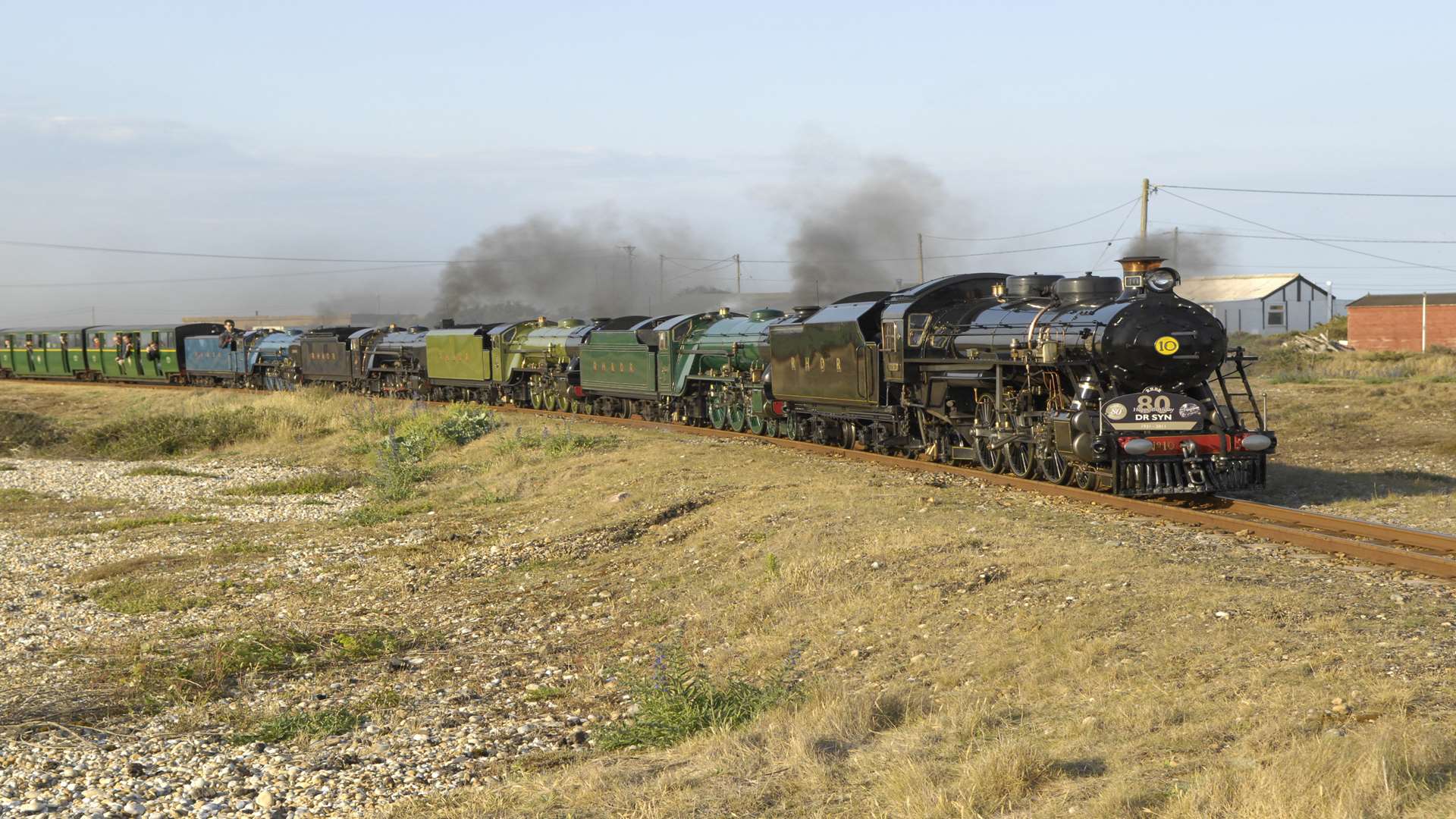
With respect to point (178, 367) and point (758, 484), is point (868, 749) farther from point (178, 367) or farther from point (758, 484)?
point (178, 367)

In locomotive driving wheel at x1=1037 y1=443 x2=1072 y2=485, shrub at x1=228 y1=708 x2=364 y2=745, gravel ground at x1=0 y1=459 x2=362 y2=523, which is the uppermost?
locomotive driving wheel at x1=1037 y1=443 x2=1072 y2=485

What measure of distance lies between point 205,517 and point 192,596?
616 centimetres

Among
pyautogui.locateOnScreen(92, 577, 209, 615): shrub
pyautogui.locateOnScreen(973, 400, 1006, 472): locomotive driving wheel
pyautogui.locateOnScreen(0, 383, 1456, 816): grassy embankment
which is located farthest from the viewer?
pyautogui.locateOnScreen(973, 400, 1006, 472): locomotive driving wheel

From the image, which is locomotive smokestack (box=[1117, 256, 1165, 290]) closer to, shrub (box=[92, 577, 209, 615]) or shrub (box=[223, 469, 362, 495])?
shrub (box=[92, 577, 209, 615])

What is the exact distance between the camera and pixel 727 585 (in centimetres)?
1145

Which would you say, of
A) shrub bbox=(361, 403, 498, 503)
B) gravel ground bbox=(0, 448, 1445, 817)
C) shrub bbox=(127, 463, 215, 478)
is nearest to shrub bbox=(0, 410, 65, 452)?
shrub bbox=(127, 463, 215, 478)

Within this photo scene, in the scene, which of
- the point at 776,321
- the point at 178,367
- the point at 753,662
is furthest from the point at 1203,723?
the point at 178,367

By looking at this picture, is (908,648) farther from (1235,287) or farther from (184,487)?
(1235,287)

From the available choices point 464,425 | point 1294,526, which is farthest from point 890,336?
point 464,425

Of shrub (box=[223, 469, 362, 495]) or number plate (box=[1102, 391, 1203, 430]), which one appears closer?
number plate (box=[1102, 391, 1203, 430])

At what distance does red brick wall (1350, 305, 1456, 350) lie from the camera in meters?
60.8

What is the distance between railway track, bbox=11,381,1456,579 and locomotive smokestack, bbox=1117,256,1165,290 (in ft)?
8.87

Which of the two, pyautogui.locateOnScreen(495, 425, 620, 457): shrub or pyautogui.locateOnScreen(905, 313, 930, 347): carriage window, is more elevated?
pyautogui.locateOnScreen(905, 313, 930, 347): carriage window

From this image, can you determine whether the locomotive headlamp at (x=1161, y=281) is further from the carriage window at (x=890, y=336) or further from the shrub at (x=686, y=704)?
the shrub at (x=686, y=704)
